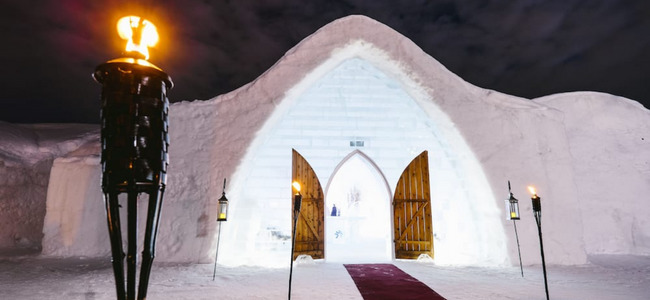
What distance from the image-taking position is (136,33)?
161 centimetres

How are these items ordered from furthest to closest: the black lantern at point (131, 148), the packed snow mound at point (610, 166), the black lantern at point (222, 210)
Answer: the packed snow mound at point (610, 166), the black lantern at point (222, 210), the black lantern at point (131, 148)

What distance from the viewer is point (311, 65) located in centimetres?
617

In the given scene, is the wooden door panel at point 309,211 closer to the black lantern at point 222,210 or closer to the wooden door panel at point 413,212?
the wooden door panel at point 413,212

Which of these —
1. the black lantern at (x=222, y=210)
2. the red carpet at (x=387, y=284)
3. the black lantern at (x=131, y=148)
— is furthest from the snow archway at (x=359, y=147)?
the black lantern at (x=131, y=148)

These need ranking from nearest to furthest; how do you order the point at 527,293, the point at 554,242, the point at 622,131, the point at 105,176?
the point at 105,176 < the point at 527,293 < the point at 554,242 < the point at 622,131

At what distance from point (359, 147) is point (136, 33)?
6.69m

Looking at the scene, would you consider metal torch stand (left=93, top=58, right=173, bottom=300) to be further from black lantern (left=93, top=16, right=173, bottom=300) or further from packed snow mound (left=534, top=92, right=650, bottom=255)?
packed snow mound (left=534, top=92, right=650, bottom=255)

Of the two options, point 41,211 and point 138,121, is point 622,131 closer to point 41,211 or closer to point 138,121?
point 138,121

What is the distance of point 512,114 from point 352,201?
11.5 metres

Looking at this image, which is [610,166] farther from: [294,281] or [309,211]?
[294,281]

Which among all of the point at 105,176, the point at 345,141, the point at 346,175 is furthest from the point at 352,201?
the point at 105,176

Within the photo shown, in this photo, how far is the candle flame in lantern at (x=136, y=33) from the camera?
1.60 meters

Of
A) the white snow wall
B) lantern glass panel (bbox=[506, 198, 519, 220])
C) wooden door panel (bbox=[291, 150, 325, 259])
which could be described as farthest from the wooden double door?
lantern glass panel (bbox=[506, 198, 519, 220])

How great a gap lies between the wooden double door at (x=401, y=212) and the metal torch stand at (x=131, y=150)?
19.9ft
